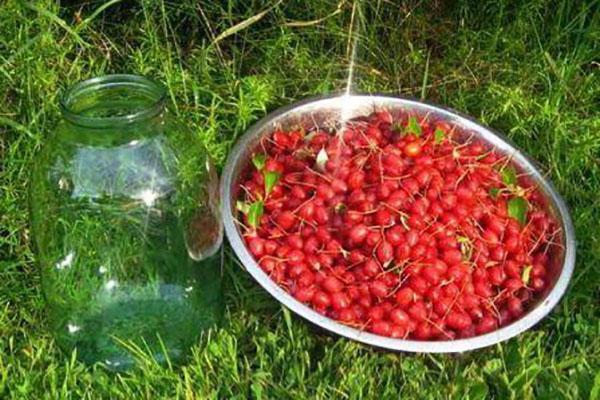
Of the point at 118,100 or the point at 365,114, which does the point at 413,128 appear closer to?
the point at 365,114

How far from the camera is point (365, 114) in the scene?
7.30 ft

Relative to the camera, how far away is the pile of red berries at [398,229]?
181 centimetres

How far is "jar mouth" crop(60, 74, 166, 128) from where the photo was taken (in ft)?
5.22

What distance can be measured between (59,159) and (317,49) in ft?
3.25

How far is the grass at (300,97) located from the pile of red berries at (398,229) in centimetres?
8

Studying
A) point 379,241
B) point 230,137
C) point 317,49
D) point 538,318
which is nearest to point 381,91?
point 317,49

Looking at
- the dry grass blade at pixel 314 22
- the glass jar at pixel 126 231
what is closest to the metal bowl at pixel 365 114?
the glass jar at pixel 126 231

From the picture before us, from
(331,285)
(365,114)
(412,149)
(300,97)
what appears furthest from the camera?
(300,97)

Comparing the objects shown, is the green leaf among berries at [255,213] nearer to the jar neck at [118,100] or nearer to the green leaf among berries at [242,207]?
the green leaf among berries at [242,207]

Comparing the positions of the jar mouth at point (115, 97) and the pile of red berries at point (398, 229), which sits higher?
the jar mouth at point (115, 97)

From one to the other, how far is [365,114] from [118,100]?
743mm

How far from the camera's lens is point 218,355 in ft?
5.81

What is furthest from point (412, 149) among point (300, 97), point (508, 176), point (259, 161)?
point (300, 97)

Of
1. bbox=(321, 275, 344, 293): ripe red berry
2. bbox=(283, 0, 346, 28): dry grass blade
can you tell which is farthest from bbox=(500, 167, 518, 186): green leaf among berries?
bbox=(283, 0, 346, 28): dry grass blade
